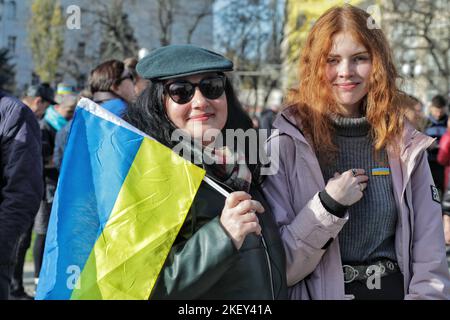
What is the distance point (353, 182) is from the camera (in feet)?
7.56

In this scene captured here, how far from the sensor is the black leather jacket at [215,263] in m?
1.94

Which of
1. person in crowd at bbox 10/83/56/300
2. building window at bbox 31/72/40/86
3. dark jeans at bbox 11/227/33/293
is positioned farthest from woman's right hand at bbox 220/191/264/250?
building window at bbox 31/72/40/86

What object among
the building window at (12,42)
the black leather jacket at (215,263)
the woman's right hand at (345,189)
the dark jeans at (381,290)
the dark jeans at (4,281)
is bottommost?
the dark jeans at (4,281)

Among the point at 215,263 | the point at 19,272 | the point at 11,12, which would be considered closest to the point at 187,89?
the point at 215,263

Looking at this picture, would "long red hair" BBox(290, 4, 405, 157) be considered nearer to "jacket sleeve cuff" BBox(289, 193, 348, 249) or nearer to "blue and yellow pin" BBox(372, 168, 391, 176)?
"blue and yellow pin" BBox(372, 168, 391, 176)

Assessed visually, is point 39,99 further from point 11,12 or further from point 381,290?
point 11,12

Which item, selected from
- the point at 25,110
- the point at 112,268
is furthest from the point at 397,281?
the point at 25,110

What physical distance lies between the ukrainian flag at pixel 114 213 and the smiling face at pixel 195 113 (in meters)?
0.16

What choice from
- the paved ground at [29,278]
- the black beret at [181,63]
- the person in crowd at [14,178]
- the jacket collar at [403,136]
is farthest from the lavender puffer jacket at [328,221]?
the paved ground at [29,278]

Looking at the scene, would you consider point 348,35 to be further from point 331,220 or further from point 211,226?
point 211,226

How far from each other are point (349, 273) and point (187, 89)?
89cm

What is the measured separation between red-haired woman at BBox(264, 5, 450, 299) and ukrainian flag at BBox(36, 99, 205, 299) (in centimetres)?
52

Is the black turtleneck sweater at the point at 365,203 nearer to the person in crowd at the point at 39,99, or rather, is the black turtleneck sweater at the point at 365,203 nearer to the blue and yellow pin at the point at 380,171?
the blue and yellow pin at the point at 380,171
